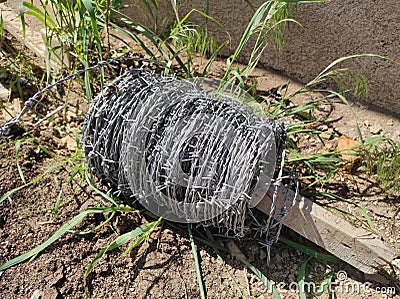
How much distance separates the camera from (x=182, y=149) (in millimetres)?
1714

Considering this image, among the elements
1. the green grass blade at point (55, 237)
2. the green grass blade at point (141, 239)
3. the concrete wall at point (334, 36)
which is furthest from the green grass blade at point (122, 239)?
the concrete wall at point (334, 36)

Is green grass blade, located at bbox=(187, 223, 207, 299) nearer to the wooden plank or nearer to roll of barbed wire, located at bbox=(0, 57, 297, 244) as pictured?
roll of barbed wire, located at bbox=(0, 57, 297, 244)

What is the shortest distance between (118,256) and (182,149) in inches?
19.4

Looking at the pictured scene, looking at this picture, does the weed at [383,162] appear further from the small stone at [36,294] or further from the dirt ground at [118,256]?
the small stone at [36,294]

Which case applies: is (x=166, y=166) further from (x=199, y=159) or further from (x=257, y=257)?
(x=257, y=257)

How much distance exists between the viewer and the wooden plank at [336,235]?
1789 millimetres

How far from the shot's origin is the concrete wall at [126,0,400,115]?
225 centimetres

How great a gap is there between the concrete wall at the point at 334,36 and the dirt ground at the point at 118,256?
59 centimetres

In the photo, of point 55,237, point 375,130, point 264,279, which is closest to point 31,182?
point 55,237

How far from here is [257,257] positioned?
1952 mm

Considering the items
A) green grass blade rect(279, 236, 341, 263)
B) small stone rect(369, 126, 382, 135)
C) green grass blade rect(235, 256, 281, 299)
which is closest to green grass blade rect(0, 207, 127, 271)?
green grass blade rect(235, 256, 281, 299)

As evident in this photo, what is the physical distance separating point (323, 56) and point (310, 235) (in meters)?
1.00

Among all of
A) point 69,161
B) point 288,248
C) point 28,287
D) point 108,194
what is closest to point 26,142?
point 69,161

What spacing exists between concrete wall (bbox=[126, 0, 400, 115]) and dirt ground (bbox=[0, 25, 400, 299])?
0.59 metres
